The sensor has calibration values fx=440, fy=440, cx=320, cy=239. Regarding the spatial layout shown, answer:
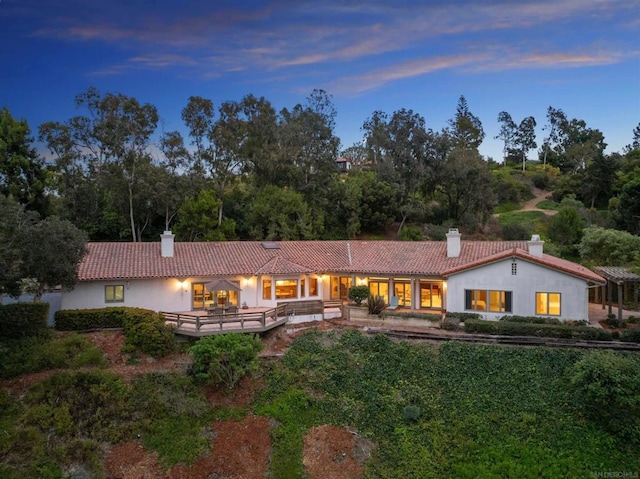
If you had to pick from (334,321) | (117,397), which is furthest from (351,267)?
(117,397)

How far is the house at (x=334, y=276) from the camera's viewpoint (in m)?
22.3

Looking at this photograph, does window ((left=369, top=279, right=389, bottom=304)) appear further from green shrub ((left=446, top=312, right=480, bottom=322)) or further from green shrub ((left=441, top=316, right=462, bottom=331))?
green shrub ((left=441, top=316, right=462, bottom=331))

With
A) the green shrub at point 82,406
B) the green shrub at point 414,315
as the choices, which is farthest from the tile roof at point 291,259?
the green shrub at point 82,406

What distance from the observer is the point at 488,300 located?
23125mm

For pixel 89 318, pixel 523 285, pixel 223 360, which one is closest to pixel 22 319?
pixel 89 318

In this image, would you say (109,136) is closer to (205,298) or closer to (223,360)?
(205,298)

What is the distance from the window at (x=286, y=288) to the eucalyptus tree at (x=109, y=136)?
18.4 m

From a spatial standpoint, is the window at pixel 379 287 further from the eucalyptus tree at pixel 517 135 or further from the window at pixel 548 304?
the eucalyptus tree at pixel 517 135

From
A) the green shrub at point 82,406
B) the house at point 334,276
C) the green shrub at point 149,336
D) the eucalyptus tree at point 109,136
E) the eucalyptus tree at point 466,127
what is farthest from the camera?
the eucalyptus tree at point 466,127

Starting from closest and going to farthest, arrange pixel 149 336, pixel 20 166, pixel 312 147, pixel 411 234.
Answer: pixel 149 336 < pixel 20 166 < pixel 312 147 < pixel 411 234

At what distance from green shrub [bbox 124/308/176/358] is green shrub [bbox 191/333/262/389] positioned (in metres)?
2.71

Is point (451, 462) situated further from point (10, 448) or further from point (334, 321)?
point (10, 448)

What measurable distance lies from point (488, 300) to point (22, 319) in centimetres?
2206

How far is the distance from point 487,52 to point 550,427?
1789 centimetres
